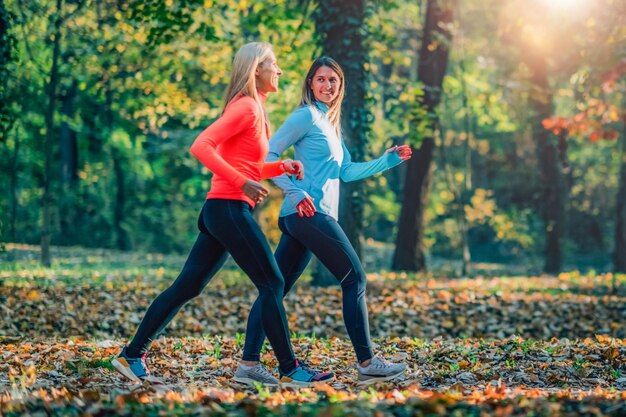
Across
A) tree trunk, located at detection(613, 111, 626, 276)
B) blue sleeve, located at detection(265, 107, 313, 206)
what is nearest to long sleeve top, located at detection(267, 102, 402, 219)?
blue sleeve, located at detection(265, 107, 313, 206)

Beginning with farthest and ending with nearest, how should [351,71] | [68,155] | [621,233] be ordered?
1. [68,155]
2. [621,233]
3. [351,71]

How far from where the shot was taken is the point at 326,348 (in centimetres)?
790

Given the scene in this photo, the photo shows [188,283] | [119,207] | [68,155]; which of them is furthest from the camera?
[68,155]

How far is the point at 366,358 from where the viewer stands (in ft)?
19.9

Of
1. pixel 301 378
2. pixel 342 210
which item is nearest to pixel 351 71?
pixel 342 210

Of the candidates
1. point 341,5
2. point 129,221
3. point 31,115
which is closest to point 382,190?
point 129,221

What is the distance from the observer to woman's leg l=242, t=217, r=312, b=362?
6035 mm

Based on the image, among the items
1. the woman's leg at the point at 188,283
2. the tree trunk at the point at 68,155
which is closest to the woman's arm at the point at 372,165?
the woman's leg at the point at 188,283

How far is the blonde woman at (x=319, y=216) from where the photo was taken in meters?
5.87

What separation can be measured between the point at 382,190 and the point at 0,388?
25.0 meters

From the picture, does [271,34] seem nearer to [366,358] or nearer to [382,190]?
[366,358]

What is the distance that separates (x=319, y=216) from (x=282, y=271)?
54 centimetres

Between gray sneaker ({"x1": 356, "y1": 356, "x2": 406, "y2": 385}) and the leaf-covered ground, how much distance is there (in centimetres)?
8

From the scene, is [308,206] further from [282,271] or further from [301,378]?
[301,378]
